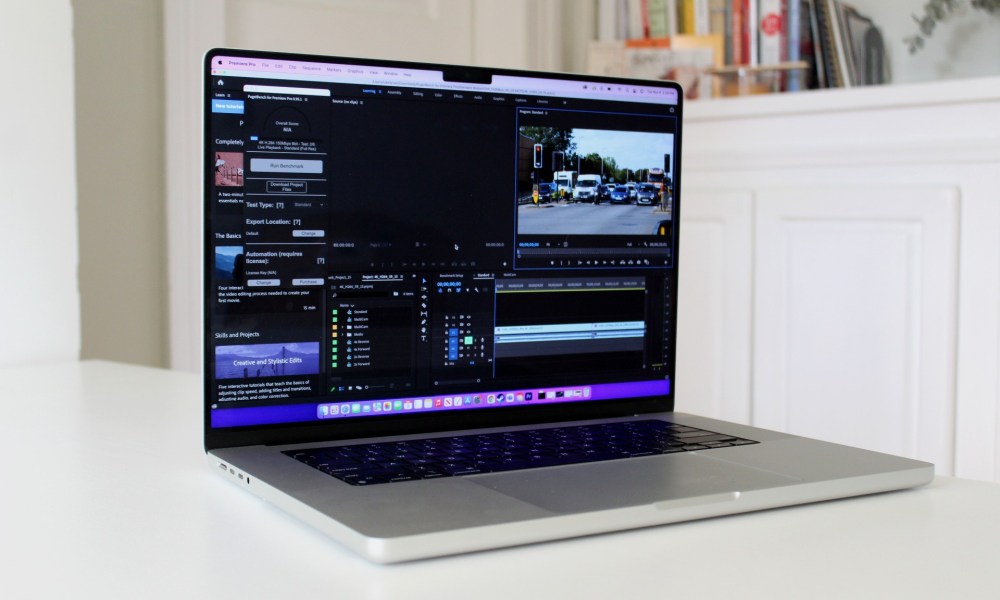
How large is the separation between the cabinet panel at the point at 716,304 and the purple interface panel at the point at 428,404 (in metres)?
1.11

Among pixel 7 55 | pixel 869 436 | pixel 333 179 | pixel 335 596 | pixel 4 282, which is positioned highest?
pixel 7 55

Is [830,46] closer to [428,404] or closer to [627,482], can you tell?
[428,404]

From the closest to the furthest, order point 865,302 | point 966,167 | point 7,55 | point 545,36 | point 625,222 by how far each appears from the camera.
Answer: point 625,222, point 7,55, point 966,167, point 865,302, point 545,36

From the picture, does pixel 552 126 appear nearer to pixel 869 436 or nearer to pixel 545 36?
pixel 869 436

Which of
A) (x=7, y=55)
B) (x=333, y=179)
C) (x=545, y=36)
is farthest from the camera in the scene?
(x=545, y=36)

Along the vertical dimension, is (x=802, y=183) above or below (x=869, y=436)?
above

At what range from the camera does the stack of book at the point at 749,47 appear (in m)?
2.19

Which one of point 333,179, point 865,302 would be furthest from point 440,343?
point 865,302

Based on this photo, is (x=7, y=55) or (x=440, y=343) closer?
(x=440, y=343)

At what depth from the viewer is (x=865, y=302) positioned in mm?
1808

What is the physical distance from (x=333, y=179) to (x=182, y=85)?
102cm

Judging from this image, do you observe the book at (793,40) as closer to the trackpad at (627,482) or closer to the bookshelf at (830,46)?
the bookshelf at (830,46)

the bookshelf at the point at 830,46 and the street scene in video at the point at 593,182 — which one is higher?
the bookshelf at the point at 830,46

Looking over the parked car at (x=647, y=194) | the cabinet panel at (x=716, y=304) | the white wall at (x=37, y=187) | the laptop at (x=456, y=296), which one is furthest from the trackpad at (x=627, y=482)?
the cabinet panel at (x=716, y=304)
